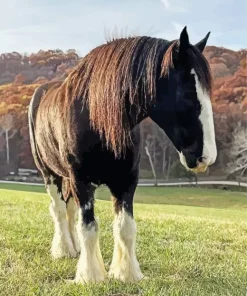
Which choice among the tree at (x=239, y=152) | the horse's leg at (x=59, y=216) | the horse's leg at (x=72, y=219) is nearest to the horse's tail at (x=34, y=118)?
the horse's leg at (x=59, y=216)

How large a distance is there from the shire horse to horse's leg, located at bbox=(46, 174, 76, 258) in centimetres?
22

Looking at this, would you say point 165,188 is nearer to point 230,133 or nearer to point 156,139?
point 156,139

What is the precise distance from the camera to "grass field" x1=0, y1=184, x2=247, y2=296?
165 cm

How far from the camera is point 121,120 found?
151 cm

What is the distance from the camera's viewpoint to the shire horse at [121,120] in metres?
1.43

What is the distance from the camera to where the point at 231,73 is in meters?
2.65

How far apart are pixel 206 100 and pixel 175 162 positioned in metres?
1.04

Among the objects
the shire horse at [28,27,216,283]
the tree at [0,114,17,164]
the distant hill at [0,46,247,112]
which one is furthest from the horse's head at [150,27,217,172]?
the tree at [0,114,17,164]

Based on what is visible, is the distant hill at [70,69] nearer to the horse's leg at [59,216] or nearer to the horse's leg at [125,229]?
the horse's leg at [59,216]

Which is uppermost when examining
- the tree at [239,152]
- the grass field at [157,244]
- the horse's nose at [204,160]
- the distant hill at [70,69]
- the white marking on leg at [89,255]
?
the distant hill at [70,69]

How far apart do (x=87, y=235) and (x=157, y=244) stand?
25.0 inches

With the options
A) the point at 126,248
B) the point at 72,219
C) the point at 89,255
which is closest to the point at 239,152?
the point at 72,219

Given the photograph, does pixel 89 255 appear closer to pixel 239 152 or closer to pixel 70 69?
pixel 70 69

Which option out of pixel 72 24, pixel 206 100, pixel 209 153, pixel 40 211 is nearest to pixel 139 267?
pixel 209 153
